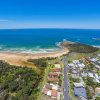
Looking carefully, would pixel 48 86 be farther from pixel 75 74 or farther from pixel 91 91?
pixel 75 74

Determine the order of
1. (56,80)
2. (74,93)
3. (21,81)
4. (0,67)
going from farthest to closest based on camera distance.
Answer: (0,67)
(56,80)
(21,81)
(74,93)

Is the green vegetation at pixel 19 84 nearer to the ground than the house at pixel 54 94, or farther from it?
farther from it

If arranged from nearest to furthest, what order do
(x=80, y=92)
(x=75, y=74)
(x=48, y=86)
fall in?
(x=80, y=92), (x=48, y=86), (x=75, y=74)

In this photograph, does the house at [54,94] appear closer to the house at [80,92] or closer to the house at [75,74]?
the house at [80,92]

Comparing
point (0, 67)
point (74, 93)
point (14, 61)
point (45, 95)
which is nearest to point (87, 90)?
point (74, 93)

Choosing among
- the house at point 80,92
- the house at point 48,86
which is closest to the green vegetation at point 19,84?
the house at point 48,86

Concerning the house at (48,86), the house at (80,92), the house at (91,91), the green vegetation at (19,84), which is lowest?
the house at (91,91)

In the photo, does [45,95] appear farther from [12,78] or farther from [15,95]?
[12,78]

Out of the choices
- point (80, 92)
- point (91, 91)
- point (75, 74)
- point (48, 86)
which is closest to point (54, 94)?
point (48, 86)

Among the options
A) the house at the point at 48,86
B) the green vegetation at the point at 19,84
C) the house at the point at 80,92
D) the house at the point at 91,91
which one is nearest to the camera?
the green vegetation at the point at 19,84
